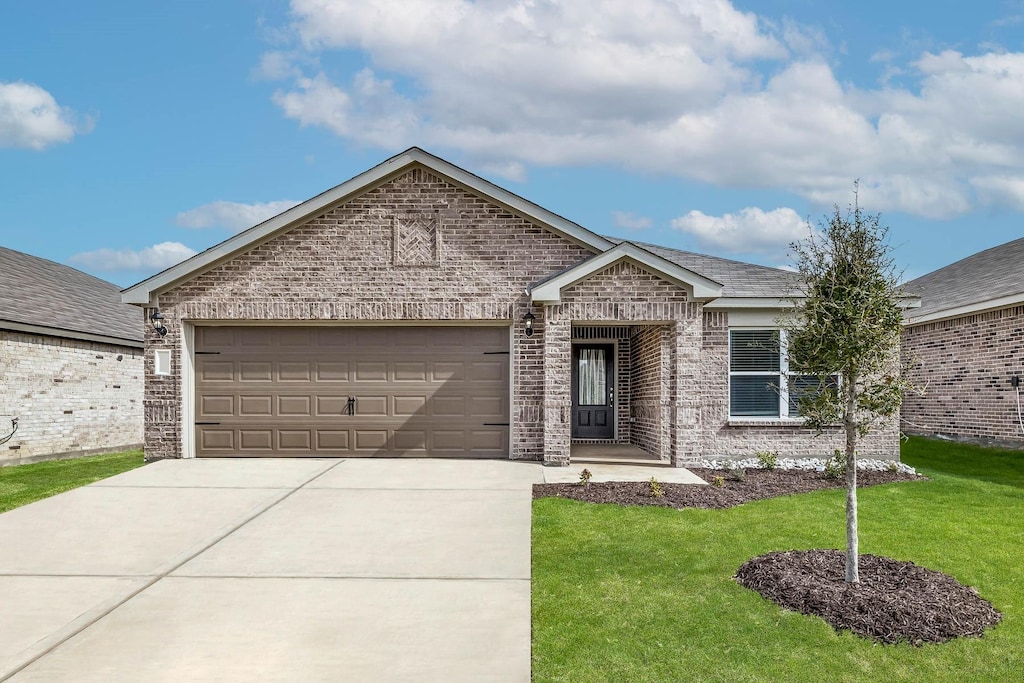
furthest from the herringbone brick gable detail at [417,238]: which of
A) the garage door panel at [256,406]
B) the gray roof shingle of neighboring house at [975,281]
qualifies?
the gray roof shingle of neighboring house at [975,281]

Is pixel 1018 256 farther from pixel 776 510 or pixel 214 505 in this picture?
pixel 214 505

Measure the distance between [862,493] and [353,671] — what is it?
8.89m

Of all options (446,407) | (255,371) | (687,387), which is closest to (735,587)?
(687,387)

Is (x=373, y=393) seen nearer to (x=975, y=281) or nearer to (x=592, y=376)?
(x=592, y=376)

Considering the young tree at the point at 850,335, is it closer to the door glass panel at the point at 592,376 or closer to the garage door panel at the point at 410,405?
the garage door panel at the point at 410,405

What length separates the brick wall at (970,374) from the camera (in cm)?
1767

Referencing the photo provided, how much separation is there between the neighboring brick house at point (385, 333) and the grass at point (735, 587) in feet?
13.6

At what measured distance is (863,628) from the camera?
19.3 feet

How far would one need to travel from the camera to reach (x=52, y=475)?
47.3ft

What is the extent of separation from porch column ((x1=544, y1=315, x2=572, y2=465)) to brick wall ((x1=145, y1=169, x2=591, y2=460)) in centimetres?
53

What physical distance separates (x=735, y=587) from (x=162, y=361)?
11.4 metres

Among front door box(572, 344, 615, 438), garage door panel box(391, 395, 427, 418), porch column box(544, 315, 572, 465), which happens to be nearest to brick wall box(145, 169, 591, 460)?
porch column box(544, 315, 572, 465)

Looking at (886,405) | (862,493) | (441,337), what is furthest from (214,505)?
(862,493)

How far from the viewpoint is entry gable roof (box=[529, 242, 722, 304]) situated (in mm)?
13430
